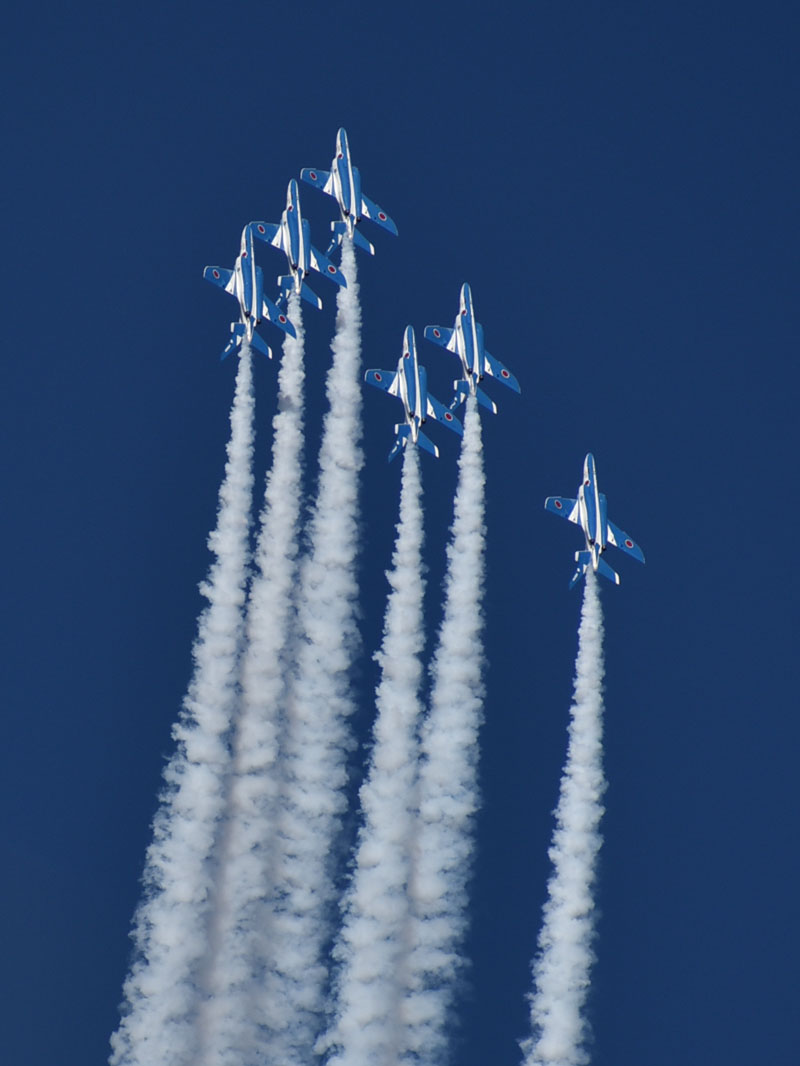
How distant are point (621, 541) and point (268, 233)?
12999mm

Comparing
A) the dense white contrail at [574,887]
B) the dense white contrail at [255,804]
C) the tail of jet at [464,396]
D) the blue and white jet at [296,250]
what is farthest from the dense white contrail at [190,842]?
the dense white contrail at [574,887]

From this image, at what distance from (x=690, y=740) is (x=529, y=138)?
17.9 metres

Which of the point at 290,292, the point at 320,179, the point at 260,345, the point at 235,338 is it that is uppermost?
the point at 320,179

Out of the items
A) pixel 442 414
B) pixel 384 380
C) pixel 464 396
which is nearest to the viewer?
pixel 384 380

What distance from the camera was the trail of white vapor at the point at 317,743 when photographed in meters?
45.3

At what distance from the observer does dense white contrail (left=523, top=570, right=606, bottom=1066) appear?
4572cm

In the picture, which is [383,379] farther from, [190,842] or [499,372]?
[190,842]

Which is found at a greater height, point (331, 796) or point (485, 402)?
point (485, 402)

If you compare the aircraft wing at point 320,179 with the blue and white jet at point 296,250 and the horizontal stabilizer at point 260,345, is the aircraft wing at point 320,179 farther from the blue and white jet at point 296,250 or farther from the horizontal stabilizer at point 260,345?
the horizontal stabilizer at point 260,345

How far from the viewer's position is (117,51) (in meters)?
52.7

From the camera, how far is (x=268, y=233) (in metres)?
50.2

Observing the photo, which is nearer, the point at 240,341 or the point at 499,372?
the point at 240,341

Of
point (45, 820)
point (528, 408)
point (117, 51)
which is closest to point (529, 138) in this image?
point (528, 408)

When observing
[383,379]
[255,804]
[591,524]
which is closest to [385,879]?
[255,804]
